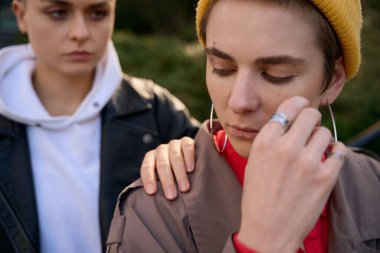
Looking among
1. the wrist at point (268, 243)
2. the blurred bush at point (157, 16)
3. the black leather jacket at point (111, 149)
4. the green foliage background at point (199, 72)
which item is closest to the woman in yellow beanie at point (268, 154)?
the wrist at point (268, 243)

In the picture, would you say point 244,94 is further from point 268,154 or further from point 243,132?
point 268,154

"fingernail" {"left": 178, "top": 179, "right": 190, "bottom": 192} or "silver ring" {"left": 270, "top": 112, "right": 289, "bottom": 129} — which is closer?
"silver ring" {"left": 270, "top": 112, "right": 289, "bottom": 129}

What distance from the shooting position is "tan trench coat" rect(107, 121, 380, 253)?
1766mm

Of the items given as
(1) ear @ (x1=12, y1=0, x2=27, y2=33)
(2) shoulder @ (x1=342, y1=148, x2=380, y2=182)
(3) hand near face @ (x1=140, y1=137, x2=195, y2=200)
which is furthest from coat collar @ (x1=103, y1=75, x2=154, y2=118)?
(2) shoulder @ (x1=342, y1=148, x2=380, y2=182)

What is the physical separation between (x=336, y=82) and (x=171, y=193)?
0.68 metres

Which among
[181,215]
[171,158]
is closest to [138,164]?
[171,158]

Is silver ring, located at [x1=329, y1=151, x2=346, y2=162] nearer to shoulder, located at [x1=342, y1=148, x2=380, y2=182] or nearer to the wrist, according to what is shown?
the wrist

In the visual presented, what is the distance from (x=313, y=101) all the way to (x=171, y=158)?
20.3 inches

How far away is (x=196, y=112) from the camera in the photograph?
22.1 ft

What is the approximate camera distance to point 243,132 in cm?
176

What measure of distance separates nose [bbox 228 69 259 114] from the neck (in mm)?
1374

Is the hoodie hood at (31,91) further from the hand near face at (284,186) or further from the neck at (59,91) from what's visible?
the hand near face at (284,186)

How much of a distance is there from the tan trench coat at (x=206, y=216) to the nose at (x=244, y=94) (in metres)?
0.30

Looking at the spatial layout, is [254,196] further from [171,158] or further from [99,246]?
[99,246]
